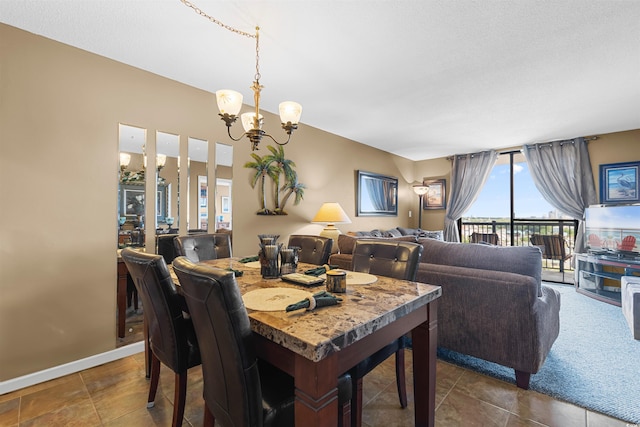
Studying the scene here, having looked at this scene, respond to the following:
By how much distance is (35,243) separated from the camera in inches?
82.6

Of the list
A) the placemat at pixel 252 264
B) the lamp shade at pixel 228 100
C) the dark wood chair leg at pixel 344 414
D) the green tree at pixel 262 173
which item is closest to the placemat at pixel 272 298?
the dark wood chair leg at pixel 344 414

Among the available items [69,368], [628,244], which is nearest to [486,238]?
[628,244]

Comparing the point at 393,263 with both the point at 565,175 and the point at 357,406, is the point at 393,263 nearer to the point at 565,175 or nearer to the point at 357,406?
the point at 357,406

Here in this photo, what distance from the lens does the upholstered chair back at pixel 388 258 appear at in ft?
5.68

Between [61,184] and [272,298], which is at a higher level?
[61,184]

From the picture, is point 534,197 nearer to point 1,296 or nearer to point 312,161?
point 312,161

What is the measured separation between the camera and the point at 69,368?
7.22ft

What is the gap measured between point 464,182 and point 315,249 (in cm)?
481

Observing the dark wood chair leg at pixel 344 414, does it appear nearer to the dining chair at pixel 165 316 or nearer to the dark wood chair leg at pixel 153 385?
the dining chair at pixel 165 316

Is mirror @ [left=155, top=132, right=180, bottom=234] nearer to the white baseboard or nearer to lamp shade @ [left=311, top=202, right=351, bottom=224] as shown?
the white baseboard


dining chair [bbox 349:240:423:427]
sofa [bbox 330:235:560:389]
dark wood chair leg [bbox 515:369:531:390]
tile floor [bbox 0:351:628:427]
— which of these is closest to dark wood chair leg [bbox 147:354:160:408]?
tile floor [bbox 0:351:628:427]

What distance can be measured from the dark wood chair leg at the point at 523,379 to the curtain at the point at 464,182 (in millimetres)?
4317

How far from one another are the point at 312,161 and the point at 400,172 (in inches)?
111

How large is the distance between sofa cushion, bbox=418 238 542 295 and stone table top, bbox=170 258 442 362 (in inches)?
38.5
